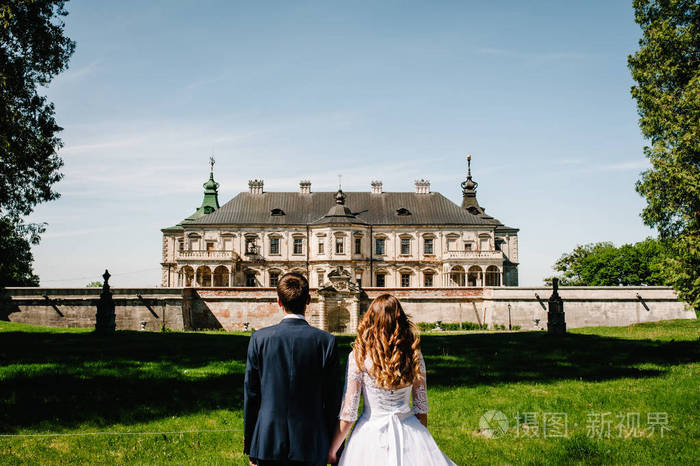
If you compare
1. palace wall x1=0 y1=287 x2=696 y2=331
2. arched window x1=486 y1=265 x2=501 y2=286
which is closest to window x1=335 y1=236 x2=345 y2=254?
palace wall x1=0 y1=287 x2=696 y2=331

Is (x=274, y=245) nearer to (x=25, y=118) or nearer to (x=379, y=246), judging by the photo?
(x=379, y=246)

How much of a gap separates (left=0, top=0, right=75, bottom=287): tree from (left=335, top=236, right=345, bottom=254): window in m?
30.7

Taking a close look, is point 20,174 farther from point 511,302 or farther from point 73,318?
point 511,302

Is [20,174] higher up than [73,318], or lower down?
higher up

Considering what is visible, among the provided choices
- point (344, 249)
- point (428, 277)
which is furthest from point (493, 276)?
point (344, 249)

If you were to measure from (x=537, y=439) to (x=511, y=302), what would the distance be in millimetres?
29397

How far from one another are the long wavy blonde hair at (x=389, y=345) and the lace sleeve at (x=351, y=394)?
0.07m

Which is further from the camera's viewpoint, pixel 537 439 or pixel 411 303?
pixel 411 303

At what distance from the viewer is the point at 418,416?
3938 millimetres

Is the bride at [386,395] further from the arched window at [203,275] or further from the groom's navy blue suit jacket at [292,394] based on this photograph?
the arched window at [203,275]

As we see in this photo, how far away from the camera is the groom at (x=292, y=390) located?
372 cm

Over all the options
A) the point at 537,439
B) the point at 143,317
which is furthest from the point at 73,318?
the point at 537,439

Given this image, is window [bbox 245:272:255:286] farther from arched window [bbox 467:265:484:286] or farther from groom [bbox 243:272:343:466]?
groom [bbox 243:272:343:466]

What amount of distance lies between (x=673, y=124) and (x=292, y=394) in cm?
1959
